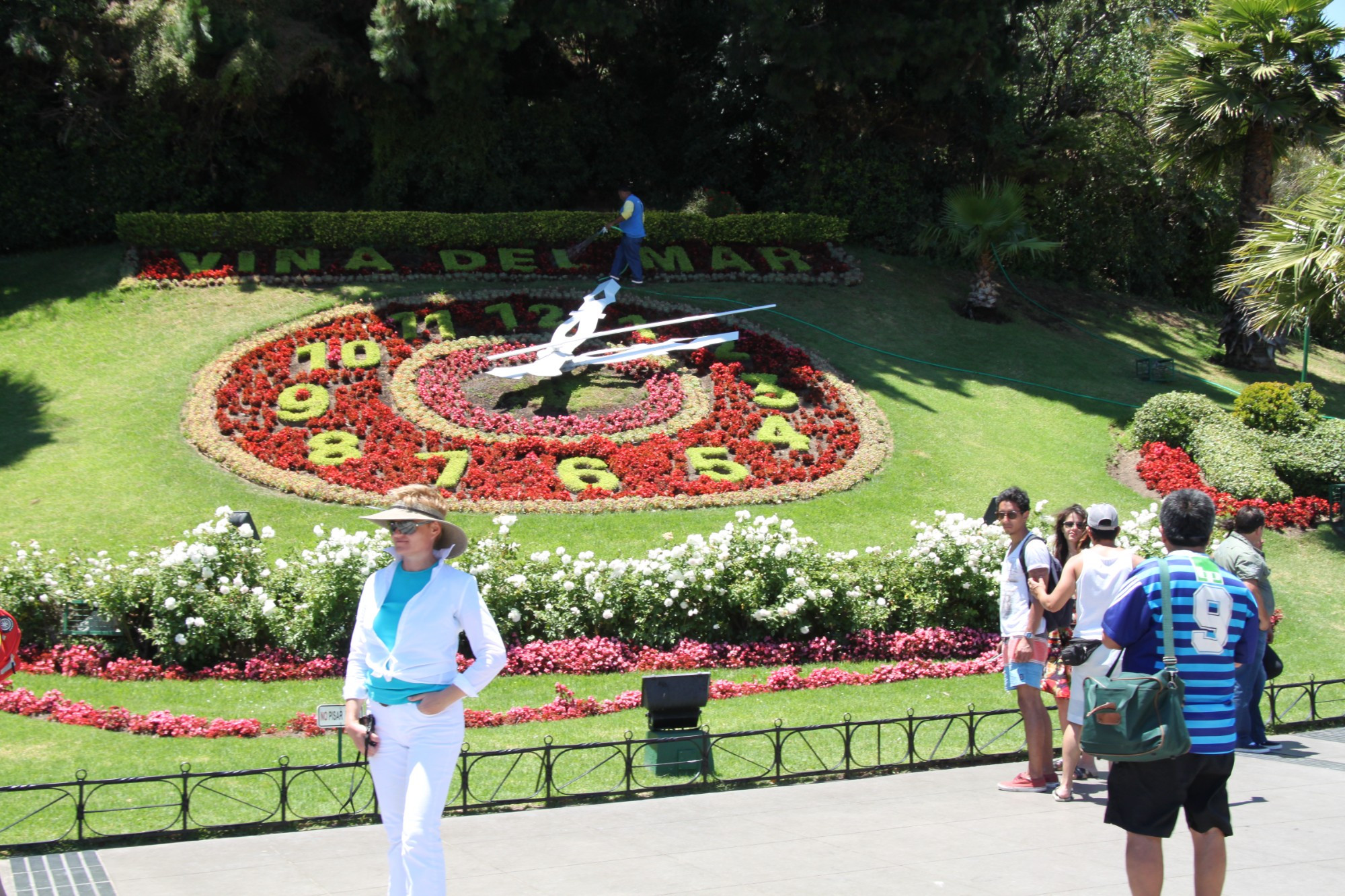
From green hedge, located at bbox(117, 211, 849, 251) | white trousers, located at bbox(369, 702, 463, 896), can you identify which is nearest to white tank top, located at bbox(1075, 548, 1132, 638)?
white trousers, located at bbox(369, 702, 463, 896)

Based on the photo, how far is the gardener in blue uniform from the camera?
1856 cm

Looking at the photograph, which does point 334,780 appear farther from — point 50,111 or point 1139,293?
point 1139,293

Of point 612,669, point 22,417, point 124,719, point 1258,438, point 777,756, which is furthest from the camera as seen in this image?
point 1258,438

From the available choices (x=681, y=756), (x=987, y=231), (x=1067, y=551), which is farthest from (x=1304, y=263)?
(x=681, y=756)

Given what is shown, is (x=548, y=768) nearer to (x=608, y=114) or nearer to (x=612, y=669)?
(x=612, y=669)

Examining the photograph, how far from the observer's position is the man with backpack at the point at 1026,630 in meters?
6.63

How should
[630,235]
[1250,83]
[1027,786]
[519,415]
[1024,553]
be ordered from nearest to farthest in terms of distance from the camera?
[1024,553], [1027,786], [519,415], [1250,83], [630,235]

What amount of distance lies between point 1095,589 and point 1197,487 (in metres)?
9.04

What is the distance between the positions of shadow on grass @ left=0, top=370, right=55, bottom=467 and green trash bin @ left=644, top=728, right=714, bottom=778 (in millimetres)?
Result: 9999

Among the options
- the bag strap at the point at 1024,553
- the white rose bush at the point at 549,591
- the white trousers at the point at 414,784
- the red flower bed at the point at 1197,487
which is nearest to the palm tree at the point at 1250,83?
the red flower bed at the point at 1197,487

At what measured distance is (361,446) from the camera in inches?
579

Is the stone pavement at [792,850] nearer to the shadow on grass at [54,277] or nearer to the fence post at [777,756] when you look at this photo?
the fence post at [777,756]

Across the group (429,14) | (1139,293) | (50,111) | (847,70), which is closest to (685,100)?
(847,70)

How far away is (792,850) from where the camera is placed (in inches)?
227
